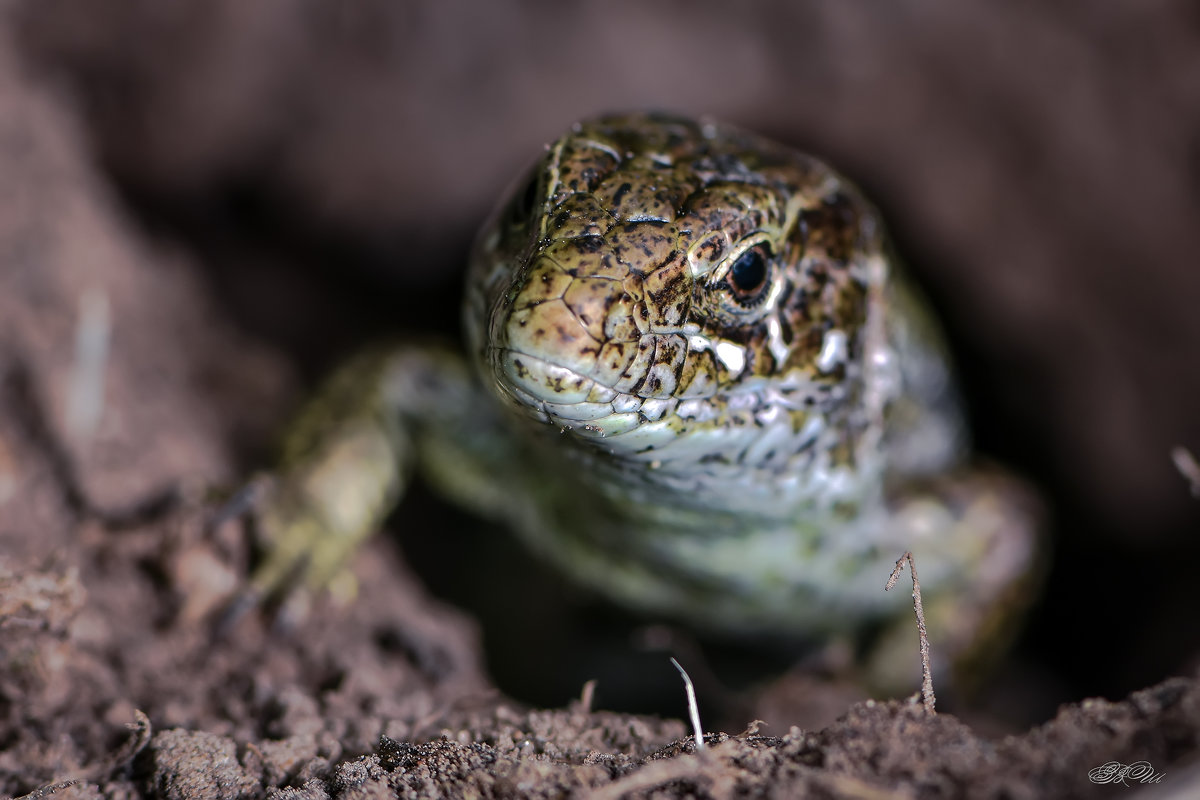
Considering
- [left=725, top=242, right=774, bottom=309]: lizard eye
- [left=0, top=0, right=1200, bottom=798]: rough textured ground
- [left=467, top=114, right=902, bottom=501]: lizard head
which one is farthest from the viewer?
[left=0, top=0, right=1200, bottom=798]: rough textured ground

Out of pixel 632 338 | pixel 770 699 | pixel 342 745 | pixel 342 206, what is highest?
pixel 632 338

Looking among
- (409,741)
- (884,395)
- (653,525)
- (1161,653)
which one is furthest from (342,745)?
(1161,653)

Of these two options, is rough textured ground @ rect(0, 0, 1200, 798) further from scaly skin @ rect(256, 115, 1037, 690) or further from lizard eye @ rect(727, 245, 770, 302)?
lizard eye @ rect(727, 245, 770, 302)

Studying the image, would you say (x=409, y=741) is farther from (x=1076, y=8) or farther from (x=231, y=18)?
(x=1076, y=8)

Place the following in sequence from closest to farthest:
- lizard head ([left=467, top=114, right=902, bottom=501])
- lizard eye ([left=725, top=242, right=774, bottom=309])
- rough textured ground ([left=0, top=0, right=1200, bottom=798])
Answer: lizard head ([left=467, top=114, right=902, bottom=501]) < lizard eye ([left=725, top=242, right=774, bottom=309]) < rough textured ground ([left=0, top=0, right=1200, bottom=798])

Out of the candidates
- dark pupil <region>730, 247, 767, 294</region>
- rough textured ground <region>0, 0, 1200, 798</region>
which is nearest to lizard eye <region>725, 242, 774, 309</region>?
dark pupil <region>730, 247, 767, 294</region>

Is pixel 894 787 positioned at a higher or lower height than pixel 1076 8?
lower
